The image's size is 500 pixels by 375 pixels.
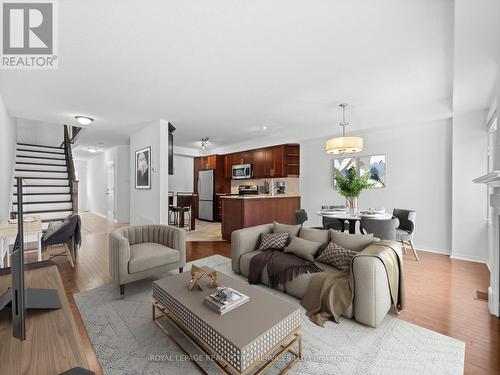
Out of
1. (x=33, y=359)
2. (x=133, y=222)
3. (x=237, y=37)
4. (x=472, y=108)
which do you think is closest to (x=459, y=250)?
(x=472, y=108)

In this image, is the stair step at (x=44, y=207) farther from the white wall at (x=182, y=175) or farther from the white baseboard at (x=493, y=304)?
the white baseboard at (x=493, y=304)

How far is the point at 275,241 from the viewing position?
3064 millimetres

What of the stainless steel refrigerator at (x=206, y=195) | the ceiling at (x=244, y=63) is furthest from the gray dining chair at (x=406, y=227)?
the stainless steel refrigerator at (x=206, y=195)

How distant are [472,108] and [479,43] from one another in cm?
221

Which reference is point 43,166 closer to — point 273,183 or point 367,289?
point 273,183

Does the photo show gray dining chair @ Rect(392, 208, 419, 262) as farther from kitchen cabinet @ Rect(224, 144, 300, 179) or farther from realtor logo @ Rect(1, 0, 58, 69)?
realtor logo @ Rect(1, 0, 58, 69)

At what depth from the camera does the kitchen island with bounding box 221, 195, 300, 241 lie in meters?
5.04

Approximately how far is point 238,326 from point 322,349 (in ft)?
2.60

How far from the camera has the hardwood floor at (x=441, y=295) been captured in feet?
5.93

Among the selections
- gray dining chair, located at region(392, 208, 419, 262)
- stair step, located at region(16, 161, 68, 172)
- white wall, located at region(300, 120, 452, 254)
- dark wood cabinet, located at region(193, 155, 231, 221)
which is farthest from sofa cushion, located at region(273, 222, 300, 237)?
stair step, located at region(16, 161, 68, 172)

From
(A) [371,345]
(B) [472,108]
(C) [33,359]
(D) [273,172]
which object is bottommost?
(A) [371,345]

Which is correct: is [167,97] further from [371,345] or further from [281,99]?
[371,345]

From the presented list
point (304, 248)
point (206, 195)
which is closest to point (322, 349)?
point (304, 248)

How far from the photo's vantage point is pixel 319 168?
5984 millimetres
